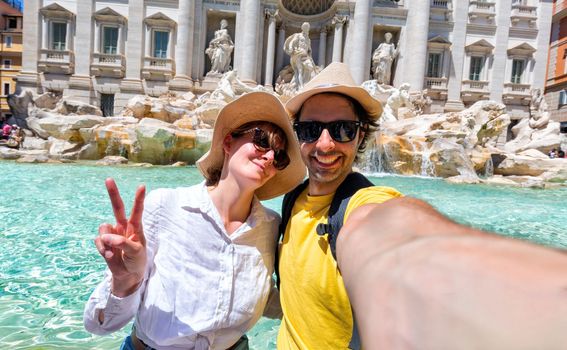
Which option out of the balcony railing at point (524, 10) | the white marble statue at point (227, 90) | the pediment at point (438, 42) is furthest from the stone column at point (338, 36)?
the balcony railing at point (524, 10)

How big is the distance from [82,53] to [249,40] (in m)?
9.65

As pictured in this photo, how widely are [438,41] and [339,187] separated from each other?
23.0 m

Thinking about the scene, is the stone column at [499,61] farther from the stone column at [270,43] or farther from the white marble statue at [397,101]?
the stone column at [270,43]

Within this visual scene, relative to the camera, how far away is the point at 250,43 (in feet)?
62.6

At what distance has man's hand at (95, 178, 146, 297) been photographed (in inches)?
40.0

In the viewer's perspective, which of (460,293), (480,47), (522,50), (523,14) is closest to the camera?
(460,293)

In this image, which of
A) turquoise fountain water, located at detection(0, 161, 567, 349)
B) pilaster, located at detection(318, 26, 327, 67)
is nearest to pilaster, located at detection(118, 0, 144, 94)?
pilaster, located at detection(318, 26, 327, 67)

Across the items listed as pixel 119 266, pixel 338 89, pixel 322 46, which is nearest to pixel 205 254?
pixel 119 266

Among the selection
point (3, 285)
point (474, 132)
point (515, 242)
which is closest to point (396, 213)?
point (515, 242)

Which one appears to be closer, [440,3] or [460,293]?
[460,293]

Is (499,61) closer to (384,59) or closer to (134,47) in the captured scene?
(384,59)

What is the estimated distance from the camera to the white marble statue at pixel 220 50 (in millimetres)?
19156

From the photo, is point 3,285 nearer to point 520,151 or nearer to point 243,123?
point 243,123

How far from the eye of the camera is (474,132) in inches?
499
